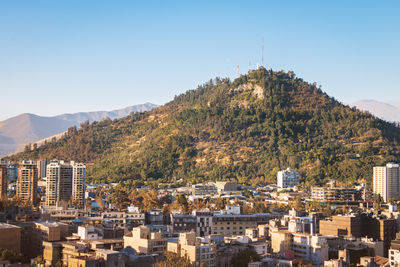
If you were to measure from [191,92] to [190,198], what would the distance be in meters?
57.5

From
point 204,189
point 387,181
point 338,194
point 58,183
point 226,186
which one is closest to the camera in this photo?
point 58,183

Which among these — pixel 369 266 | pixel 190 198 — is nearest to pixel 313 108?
pixel 190 198

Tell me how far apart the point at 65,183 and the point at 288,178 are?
30005mm

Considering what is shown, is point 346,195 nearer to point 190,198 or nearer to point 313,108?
point 190,198

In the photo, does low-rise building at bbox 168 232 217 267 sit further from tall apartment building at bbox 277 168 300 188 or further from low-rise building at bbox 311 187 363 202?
tall apartment building at bbox 277 168 300 188

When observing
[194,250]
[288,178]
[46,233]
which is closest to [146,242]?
[194,250]

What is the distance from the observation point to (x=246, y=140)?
3831 inches

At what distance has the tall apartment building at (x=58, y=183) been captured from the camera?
67500 mm

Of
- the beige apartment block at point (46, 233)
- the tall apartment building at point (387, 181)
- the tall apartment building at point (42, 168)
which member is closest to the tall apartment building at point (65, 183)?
the tall apartment building at point (42, 168)

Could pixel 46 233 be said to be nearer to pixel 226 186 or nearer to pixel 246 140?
pixel 226 186

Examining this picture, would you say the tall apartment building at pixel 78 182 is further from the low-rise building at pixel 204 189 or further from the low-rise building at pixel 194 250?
the low-rise building at pixel 194 250

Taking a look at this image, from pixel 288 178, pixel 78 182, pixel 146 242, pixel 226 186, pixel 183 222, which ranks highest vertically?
pixel 288 178

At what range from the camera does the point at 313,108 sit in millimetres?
105875

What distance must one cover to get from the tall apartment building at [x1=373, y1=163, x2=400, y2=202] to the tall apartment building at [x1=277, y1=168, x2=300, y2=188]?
10.2 meters
